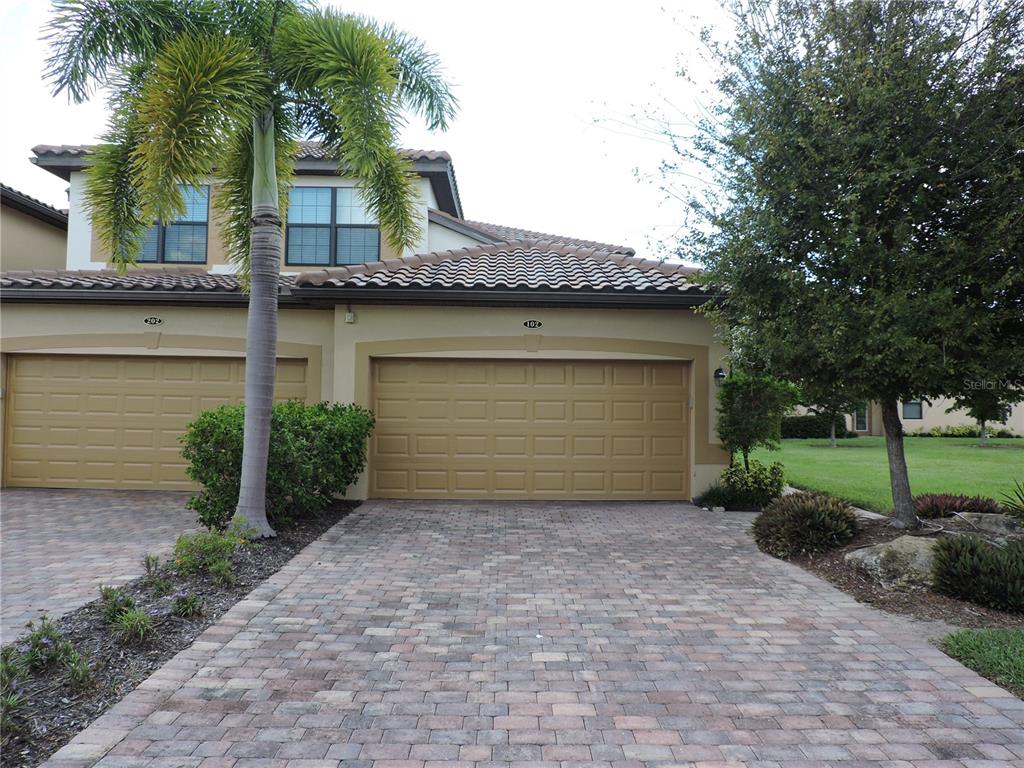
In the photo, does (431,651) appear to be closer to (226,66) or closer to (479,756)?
(479,756)

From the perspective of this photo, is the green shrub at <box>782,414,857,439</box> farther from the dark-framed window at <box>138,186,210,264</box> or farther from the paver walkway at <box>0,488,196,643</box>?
the paver walkway at <box>0,488,196,643</box>

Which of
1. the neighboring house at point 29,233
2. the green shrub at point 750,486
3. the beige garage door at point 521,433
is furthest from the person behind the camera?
the neighboring house at point 29,233

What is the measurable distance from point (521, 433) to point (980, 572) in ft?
22.0

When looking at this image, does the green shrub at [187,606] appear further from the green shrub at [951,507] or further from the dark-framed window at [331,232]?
the dark-framed window at [331,232]

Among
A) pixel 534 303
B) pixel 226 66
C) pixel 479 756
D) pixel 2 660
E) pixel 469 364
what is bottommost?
pixel 479 756

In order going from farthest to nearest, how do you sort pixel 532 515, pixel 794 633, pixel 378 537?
pixel 532 515
pixel 378 537
pixel 794 633

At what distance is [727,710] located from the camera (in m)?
3.66

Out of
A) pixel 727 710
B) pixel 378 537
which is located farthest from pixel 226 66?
pixel 727 710

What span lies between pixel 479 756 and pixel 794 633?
2879mm

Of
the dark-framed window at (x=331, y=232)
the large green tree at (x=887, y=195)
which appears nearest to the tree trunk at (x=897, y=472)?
the large green tree at (x=887, y=195)

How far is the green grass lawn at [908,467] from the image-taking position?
488 inches

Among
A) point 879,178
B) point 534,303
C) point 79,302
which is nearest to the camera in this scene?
point 879,178

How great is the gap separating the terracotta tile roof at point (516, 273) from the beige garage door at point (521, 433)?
1.33 meters

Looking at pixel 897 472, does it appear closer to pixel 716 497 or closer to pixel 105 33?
pixel 716 497
